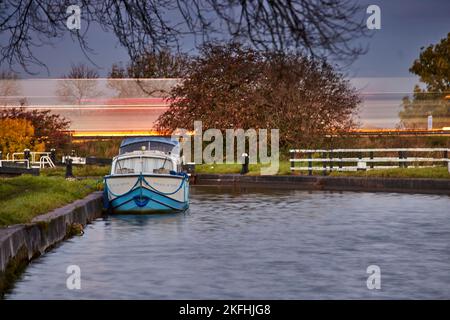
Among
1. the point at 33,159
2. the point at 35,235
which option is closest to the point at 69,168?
the point at 33,159

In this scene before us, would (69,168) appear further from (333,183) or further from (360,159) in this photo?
(360,159)

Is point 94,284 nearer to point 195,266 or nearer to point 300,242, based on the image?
point 195,266

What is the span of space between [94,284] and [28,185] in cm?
1783

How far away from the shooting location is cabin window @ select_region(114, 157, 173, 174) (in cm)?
3158

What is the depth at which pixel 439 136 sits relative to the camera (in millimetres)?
64375

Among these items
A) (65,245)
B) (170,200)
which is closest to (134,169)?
(170,200)

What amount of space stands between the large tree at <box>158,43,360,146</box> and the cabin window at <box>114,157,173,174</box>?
713 inches

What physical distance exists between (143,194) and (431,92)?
2150 inches

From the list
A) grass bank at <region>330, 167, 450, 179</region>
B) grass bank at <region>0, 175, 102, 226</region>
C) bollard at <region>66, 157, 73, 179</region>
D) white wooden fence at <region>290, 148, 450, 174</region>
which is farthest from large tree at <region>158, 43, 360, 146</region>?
grass bank at <region>0, 175, 102, 226</region>

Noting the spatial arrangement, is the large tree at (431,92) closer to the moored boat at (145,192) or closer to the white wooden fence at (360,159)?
the white wooden fence at (360,159)

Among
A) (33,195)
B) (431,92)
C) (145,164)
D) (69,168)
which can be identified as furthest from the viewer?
(431,92)

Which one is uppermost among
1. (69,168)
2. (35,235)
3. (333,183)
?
(69,168)

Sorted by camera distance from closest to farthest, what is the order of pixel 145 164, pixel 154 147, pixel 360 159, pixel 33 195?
Result: pixel 33 195, pixel 145 164, pixel 154 147, pixel 360 159

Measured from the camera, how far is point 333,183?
40.9 meters
